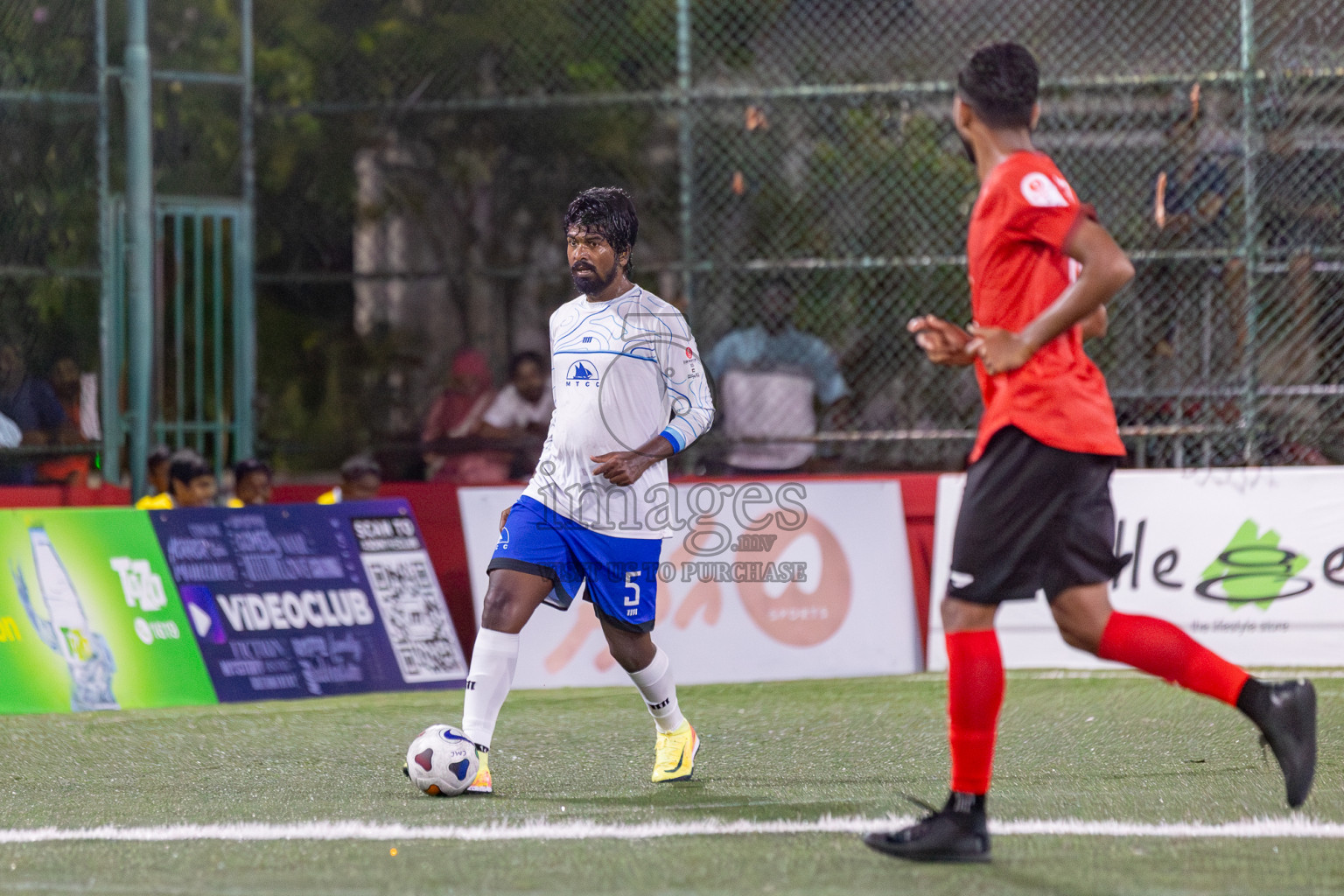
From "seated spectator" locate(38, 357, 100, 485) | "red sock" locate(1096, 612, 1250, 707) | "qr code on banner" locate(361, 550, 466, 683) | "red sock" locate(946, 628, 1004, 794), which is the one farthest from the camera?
"seated spectator" locate(38, 357, 100, 485)

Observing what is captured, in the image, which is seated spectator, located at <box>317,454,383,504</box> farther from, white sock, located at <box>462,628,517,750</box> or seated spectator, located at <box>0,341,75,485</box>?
white sock, located at <box>462,628,517,750</box>

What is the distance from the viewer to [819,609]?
29.0 feet

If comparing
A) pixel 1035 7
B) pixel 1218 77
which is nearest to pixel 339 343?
pixel 1035 7

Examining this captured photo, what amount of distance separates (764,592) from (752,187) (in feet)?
9.55

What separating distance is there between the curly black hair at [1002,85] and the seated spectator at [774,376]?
6070 millimetres

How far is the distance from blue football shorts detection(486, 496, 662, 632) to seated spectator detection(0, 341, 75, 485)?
576 cm

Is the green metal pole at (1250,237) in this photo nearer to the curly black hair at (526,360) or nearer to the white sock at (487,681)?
the curly black hair at (526,360)

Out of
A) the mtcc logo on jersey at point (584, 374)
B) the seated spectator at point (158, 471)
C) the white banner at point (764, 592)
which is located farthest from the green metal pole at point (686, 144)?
the mtcc logo on jersey at point (584, 374)

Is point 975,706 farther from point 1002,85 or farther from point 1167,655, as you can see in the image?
point 1002,85

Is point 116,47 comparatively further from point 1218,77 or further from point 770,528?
point 1218,77

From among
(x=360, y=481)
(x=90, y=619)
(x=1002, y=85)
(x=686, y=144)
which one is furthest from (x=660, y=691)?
(x=686, y=144)

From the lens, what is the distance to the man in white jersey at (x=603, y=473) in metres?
5.25

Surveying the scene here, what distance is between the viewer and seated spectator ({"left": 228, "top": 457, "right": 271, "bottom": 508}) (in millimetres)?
9508

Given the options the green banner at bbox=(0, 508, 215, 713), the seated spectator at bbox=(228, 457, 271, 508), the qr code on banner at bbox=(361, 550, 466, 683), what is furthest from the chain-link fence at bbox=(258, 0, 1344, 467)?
the green banner at bbox=(0, 508, 215, 713)
